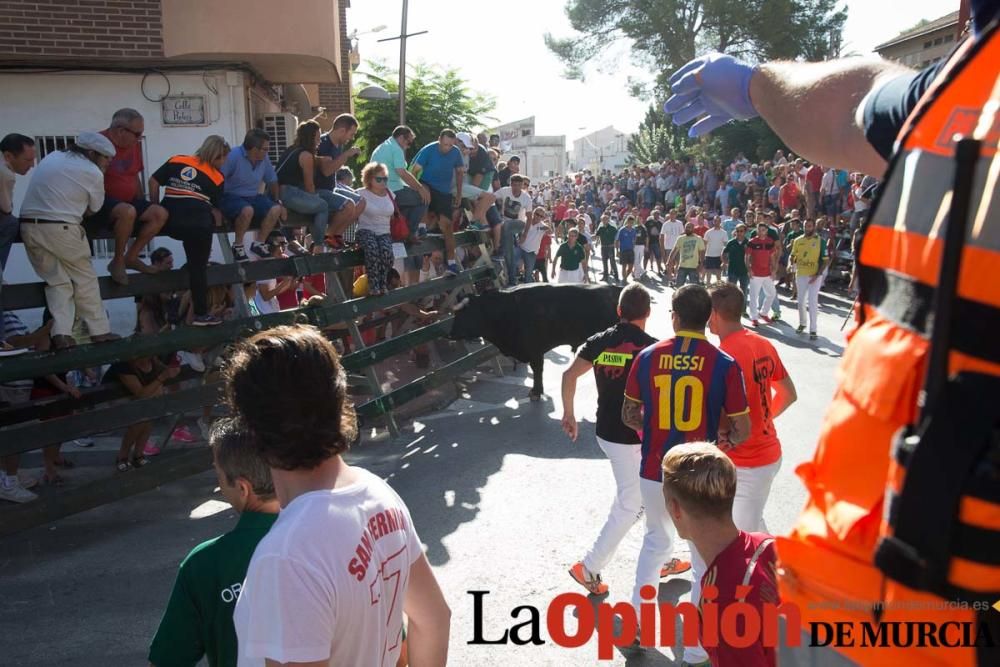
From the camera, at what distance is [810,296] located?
46.8 feet

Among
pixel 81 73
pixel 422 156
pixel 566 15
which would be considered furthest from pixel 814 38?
pixel 81 73

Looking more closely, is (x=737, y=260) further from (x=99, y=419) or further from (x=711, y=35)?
(x=711, y=35)

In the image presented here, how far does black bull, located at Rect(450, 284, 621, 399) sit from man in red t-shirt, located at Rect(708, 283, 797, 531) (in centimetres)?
505

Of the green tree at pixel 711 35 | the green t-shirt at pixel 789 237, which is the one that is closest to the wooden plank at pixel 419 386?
the green t-shirt at pixel 789 237

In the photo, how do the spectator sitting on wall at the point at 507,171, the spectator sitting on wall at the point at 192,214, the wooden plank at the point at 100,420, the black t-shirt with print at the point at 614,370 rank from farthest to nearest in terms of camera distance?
the spectator sitting on wall at the point at 507,171
the spectator sitting on wall at the point at 192,214
the wooden plank at the point at 100,420
the black t-shirt with print at the point at 614,370

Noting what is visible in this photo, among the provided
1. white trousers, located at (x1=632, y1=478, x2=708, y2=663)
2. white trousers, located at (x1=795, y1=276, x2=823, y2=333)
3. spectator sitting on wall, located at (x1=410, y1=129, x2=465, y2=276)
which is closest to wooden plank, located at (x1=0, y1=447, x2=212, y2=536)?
white trousers, located at (x1=632, y1=478, x2=708, y2=663)

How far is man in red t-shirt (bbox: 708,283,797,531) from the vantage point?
15.8ft

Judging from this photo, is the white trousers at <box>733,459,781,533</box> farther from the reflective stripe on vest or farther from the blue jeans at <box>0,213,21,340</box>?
the blue jeans at <box>0,213,21,340</box>

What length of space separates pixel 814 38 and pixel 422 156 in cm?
3034

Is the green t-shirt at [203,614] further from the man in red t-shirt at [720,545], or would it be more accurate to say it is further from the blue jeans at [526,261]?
the blue jeans at [526,261]

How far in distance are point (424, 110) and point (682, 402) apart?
70.7 ft

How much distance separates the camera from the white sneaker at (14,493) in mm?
6602

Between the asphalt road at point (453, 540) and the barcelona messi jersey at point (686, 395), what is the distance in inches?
45.8

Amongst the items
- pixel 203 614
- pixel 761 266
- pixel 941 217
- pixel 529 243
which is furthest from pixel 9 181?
pixel 761 266
